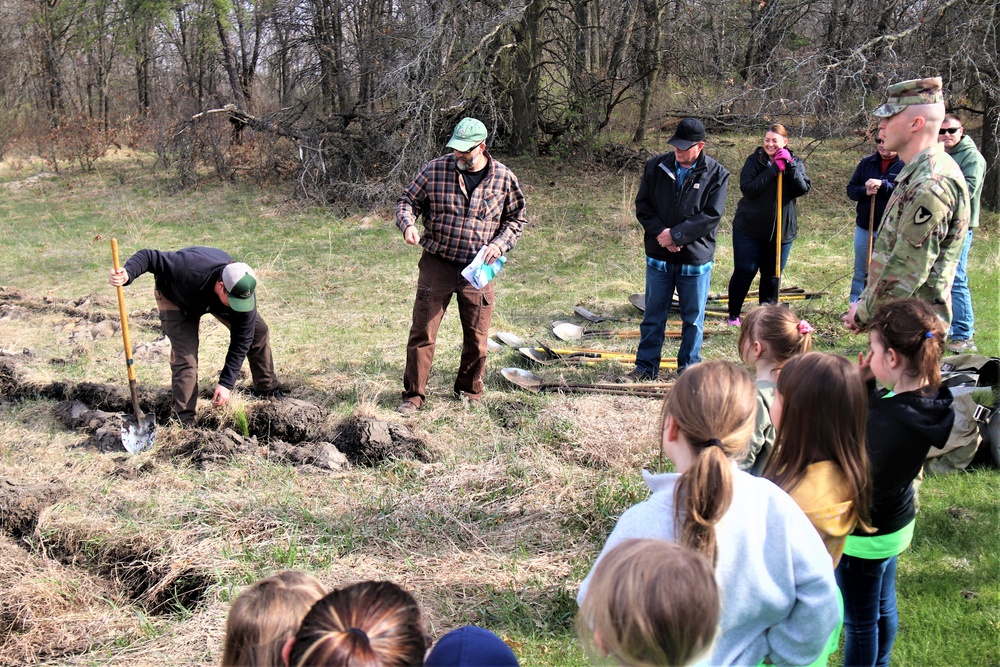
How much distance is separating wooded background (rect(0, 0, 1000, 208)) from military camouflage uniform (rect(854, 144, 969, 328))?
676 centimetres

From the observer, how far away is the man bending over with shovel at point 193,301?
199 inches

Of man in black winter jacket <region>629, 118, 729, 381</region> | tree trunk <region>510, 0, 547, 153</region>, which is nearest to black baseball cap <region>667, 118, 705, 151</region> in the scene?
man in black winter jacket <region>629, 118, 729, 381</region>

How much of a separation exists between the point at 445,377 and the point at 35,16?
20017 mm

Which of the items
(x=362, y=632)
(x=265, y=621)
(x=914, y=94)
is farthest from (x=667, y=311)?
(x=362, y=632)

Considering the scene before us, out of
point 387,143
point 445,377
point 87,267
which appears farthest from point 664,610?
point 387,143

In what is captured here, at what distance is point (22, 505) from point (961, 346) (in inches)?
252

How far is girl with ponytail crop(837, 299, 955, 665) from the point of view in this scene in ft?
8.46

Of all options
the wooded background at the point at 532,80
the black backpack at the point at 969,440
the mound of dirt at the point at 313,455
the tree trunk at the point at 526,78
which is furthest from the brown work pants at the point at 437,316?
the tree trunk at the point at 526,78

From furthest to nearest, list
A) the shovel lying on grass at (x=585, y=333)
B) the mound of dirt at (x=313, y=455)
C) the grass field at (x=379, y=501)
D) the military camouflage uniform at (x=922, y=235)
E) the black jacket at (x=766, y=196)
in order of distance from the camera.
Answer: the shovel lying on grass at (x=585, y=333)
the black jacket at (x=766, y=196)
the mound of dirt at (x=313, y=455)
the military camouflage uniform at (x=922, y=235)
the grass field at (x=379, y=501)

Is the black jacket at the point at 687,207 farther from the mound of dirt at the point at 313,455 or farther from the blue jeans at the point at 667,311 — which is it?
the mound of dirt at the point at 313,455

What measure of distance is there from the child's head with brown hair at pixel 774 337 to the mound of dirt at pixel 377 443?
93.4 inches

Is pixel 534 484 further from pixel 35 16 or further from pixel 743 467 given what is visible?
pixel 35 16

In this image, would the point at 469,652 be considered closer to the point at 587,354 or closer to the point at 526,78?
the point at 587,354

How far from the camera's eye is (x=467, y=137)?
536cm
